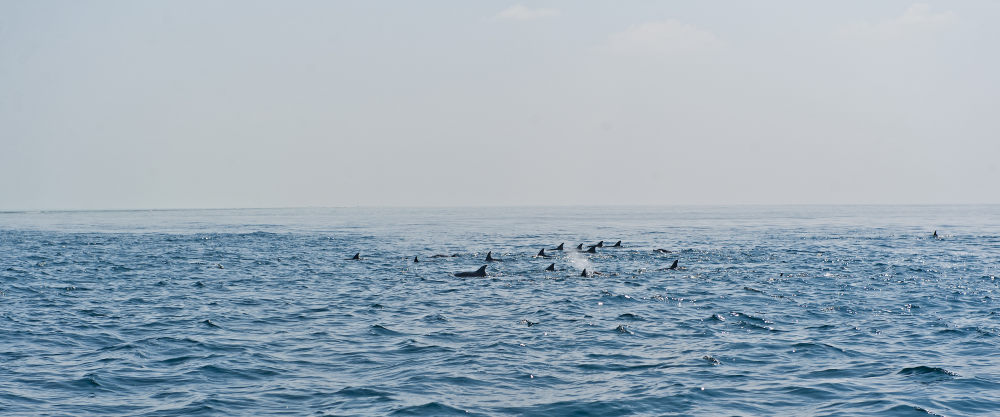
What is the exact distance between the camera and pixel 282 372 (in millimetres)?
17344

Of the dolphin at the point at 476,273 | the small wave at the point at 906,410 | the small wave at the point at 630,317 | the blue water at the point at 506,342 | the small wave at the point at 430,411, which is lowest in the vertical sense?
the small wave at the point at 430,411

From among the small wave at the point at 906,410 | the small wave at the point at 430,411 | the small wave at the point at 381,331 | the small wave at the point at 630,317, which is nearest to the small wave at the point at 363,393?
the small wave at the point at 430,411

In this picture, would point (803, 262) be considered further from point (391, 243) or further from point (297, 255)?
point (391, 243)

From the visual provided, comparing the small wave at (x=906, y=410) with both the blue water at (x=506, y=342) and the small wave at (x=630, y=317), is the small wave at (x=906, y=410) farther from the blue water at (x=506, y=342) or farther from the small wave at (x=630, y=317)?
the small wave at (x=630, y=317)

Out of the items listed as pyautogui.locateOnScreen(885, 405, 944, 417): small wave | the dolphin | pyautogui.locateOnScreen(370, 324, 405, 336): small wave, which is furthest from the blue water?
the dolphin

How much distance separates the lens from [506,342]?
68.2ft

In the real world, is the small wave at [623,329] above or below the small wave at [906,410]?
above

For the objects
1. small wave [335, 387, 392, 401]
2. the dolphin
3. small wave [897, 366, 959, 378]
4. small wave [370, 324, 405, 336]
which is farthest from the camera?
the dolphin

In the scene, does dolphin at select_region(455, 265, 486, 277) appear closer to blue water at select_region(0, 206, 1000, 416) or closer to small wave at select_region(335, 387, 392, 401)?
blue water at select_region(0, 206, 1000, 416)

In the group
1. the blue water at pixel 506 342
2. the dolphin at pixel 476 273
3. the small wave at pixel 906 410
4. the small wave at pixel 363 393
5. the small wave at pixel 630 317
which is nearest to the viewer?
the small wave at pixel 906 410

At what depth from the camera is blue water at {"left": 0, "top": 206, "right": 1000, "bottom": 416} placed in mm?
15070

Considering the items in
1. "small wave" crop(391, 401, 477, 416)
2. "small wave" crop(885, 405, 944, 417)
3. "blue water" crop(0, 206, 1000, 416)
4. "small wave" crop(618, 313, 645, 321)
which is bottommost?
"small wave" crop(391, 401, 477, 416)

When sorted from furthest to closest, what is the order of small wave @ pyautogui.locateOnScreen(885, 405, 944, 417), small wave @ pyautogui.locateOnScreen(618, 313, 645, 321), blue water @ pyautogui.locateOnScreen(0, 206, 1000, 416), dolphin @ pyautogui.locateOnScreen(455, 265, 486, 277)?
dolphin @ pyautogui.locateOnScreen(455, 265, 486, 277) < small wave @ pyautogui.locateOnScreen(618, 313, 645, 321) < blue water @ pyautogui.locateOnScreen(0, 206, 1000, 416) < small wave @ pyautogui.locateOnScreen(885, 405, 944, 417)

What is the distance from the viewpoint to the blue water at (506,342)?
1507 cm
